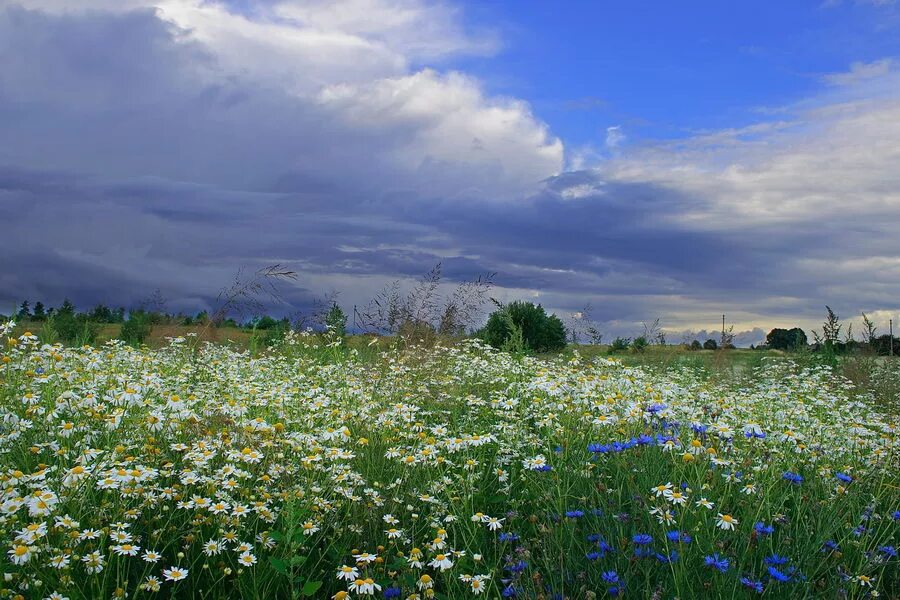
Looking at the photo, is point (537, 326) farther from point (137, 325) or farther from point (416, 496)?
point (416, 496)

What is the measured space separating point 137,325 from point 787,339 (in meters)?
14.3

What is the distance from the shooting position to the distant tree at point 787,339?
1378 centimetres

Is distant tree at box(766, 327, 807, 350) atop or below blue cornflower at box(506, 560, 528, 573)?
atop

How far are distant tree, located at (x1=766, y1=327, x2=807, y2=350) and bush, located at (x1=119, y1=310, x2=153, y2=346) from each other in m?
12.6

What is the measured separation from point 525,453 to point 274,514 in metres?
1.93

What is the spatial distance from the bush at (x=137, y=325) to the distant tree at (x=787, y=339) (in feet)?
41.3

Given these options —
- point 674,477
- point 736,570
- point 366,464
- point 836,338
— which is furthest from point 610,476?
point 836,338

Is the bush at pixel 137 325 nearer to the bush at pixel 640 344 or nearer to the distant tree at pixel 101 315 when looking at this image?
the distant tree at pixel 101 315

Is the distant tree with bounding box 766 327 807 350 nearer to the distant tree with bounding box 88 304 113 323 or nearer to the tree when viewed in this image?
the tree

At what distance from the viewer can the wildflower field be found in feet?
11.0

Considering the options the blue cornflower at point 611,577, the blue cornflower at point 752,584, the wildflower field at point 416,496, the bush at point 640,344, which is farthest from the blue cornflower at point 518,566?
the bush at point 640,344

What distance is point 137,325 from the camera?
14664 mm

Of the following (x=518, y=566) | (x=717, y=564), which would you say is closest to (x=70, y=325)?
(x=518, y=566)

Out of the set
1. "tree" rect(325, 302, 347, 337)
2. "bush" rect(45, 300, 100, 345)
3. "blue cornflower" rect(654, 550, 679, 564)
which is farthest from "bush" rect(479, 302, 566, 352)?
"blue cornflower" rect(654, 550, 679, 564)
